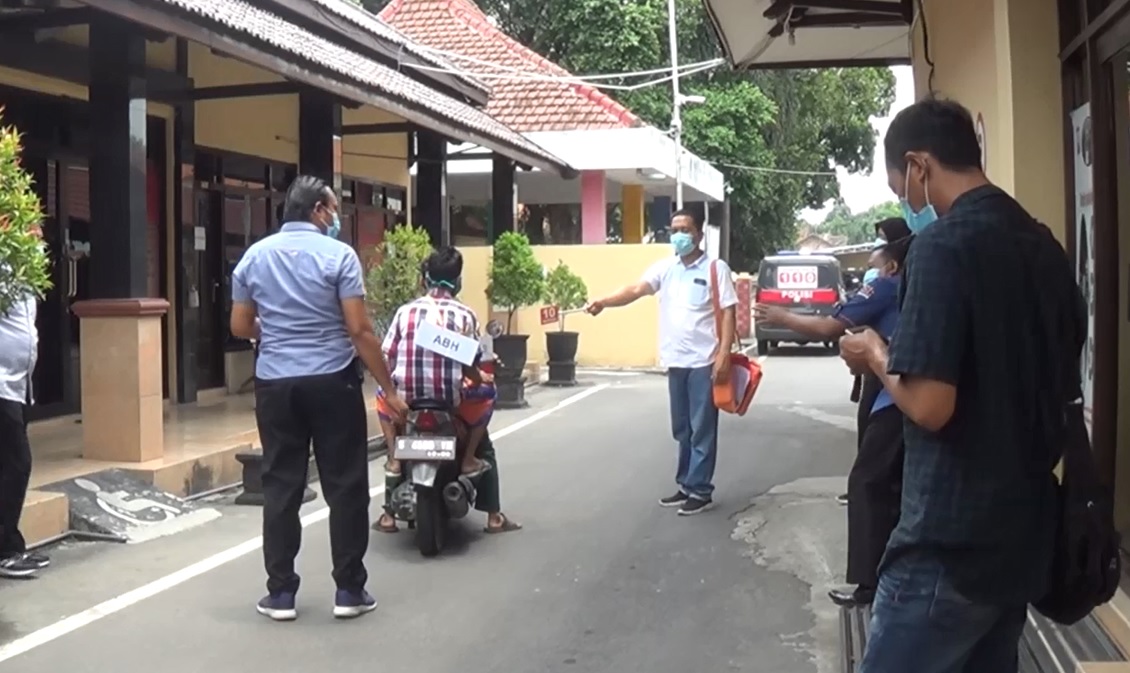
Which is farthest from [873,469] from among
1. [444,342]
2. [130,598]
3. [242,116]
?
[242,116]

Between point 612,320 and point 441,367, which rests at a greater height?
point 612,320

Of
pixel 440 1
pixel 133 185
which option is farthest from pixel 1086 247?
pixel 440 1

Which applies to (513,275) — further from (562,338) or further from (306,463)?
(306,463)

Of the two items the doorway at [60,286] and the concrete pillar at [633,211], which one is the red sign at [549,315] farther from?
the concrete pillar at [633,211]

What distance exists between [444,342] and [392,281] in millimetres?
5702

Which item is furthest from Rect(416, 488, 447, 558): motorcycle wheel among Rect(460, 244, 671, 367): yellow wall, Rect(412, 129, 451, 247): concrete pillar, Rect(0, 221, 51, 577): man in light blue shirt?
Rect(460, 244, 671, 367): yellow wall

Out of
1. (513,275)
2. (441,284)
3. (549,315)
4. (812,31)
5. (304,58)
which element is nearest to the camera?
(441,284)

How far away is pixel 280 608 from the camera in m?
5.89

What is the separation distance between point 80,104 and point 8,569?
6339 mm

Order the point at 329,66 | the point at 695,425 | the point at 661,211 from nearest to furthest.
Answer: the point at 695,425 → the point at 329,66 → the point at 661,211

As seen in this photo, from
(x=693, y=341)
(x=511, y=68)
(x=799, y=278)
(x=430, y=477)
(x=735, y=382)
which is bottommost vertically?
(x=430, y=477)

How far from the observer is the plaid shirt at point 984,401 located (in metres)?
2.61

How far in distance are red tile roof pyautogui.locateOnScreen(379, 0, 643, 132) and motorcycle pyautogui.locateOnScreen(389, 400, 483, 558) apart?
16520 millimetres

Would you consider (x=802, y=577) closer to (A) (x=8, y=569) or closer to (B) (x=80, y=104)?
(A) (x=8, y=569)
